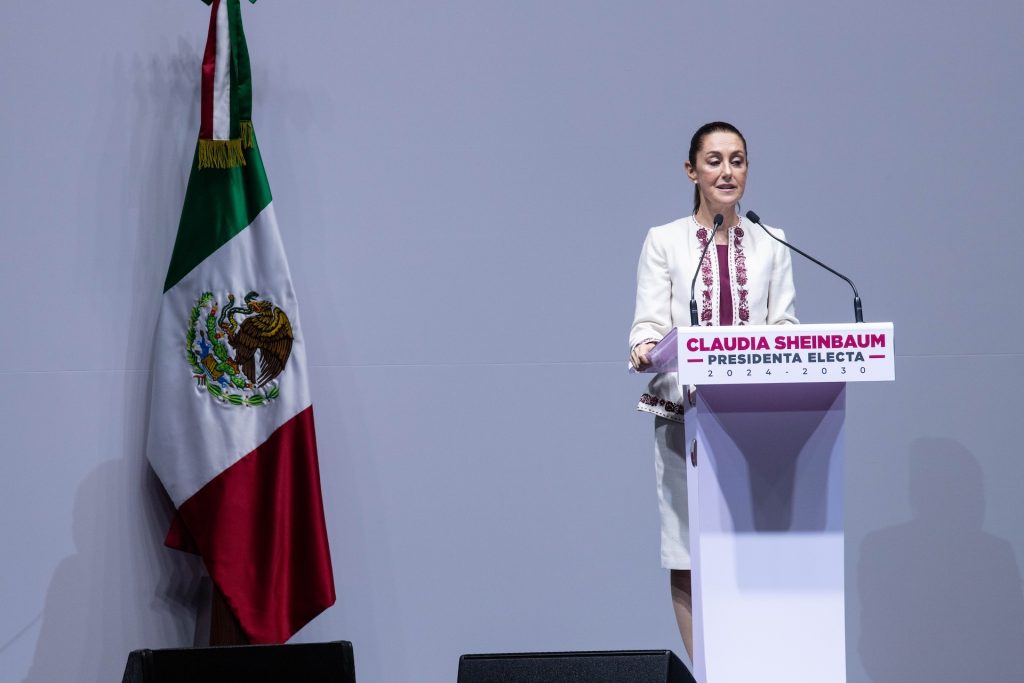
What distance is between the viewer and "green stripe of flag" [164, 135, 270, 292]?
3.39 meters

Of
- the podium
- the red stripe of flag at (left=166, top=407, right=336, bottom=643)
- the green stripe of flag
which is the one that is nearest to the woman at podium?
the podium

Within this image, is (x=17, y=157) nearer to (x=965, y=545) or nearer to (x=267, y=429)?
(x=267, y=429)

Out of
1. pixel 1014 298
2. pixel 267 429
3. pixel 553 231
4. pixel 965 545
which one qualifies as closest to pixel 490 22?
pixel 553 231

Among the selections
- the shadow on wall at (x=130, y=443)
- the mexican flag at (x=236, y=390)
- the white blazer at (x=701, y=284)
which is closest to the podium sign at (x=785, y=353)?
the white blazer at (x=701, y=284)

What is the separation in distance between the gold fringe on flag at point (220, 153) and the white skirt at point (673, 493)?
5.11 feet

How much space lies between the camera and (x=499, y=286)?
374 cm

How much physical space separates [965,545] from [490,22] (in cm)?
249

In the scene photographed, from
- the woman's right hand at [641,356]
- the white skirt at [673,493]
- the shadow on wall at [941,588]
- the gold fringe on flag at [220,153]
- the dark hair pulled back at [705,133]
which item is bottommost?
the shadow on wall at [941,588]

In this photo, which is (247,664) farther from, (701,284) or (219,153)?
(219,153)

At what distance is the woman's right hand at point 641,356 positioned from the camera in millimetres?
2438

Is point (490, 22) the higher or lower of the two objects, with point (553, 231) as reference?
higher

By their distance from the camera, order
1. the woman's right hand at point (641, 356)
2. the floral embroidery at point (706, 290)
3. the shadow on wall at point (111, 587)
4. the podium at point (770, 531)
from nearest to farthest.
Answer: the podium at point (770, 531) → the woman's right hand at point (641, 356) → the floral embroidery at point (706, 290) → the shadow on wall at point (111, 587)

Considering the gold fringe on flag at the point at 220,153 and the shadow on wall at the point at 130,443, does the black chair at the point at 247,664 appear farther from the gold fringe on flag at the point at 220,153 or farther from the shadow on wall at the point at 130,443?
the gold fringe on flag at the point at 220,153

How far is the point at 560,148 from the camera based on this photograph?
12.4 feet
